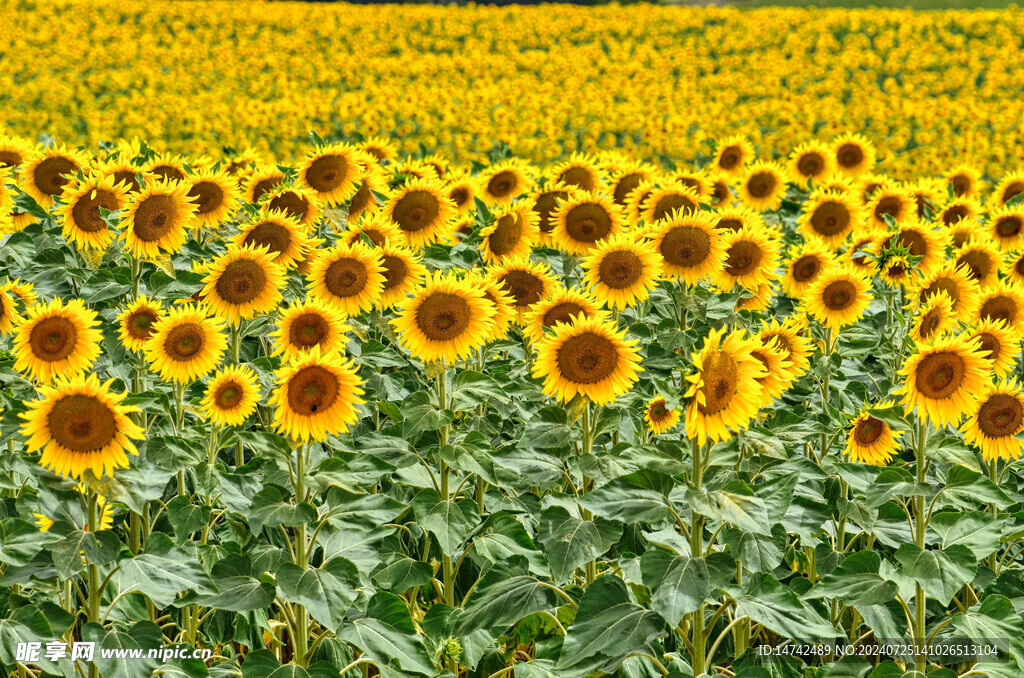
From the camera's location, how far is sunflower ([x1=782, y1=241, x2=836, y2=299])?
4.69 metres

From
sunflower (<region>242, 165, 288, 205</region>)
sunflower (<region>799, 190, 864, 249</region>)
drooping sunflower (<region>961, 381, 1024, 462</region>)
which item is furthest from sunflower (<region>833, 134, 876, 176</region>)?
sunflower (<region>242, 165, 288, 205</region>)

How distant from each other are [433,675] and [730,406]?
3.97ft

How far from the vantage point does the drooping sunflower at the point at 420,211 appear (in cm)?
479

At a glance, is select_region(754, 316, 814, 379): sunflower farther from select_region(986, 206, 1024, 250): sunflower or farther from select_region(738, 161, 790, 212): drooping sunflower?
select_region(738, 161, 790, 212): drooping sunflower

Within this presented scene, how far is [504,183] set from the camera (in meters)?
5.49

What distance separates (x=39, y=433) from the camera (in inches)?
109

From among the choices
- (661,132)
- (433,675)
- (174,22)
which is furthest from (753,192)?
(174,22)

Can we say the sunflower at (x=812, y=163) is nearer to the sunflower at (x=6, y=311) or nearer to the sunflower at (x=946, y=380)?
the sunflower at (x=946, y=380)

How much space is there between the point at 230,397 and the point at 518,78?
591 inches

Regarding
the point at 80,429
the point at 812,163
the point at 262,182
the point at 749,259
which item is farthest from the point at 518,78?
the point at 80,429

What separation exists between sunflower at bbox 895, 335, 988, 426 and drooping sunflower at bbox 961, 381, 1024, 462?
137 millimetres

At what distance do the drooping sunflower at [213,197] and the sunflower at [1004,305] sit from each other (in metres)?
3.31

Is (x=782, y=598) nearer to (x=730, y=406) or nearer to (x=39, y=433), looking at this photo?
(x=730, y=406)

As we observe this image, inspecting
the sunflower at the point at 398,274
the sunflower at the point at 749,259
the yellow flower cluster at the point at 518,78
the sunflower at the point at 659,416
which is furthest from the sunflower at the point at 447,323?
the yellow flower cluster at the point at 518,78
